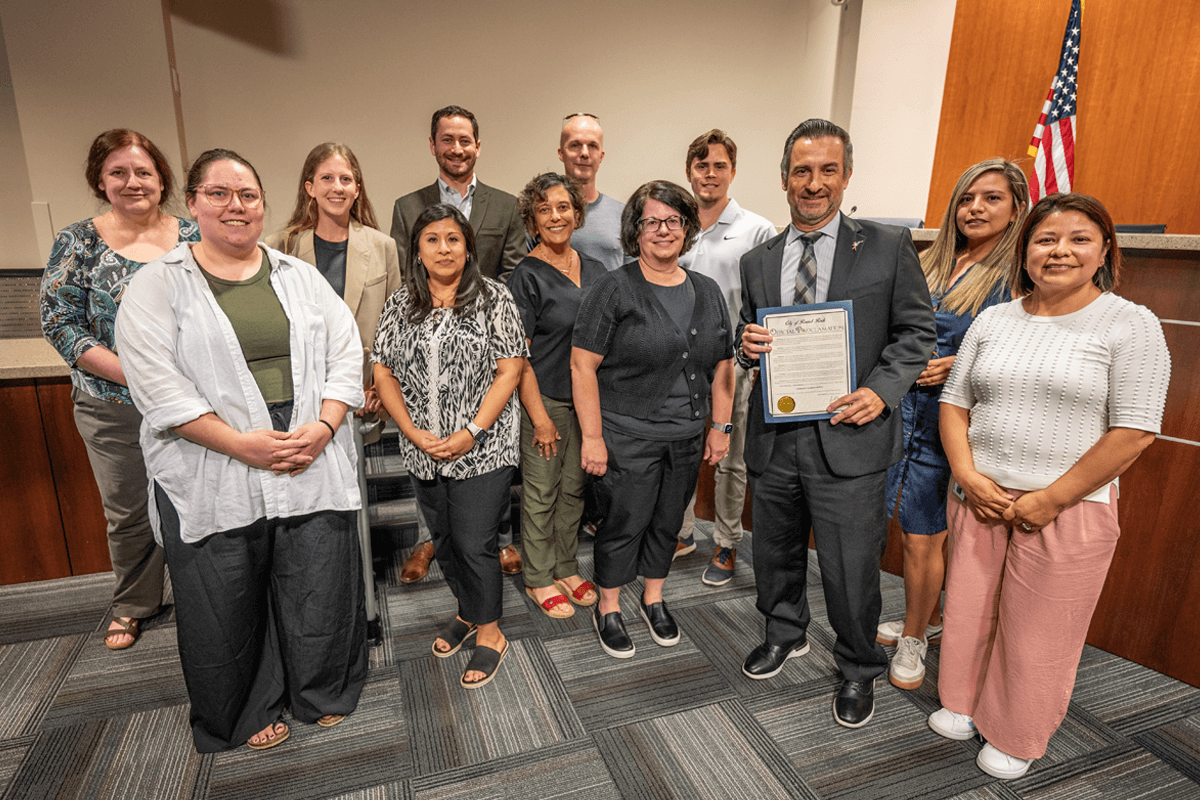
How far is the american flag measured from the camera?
365 cm

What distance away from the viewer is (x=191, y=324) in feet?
4.95

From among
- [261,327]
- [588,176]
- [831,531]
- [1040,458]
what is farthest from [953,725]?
[588,176]

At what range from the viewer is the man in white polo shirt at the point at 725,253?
8.67ft

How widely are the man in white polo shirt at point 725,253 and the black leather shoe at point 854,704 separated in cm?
87

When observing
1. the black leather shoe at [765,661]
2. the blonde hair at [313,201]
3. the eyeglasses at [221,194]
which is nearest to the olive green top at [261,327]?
the eyeglasses at [221,194]

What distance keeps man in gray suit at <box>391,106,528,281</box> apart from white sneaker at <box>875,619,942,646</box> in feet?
6.72

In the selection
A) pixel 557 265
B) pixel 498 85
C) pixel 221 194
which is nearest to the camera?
pixel 221 194

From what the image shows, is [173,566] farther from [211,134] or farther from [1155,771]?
[211,134]

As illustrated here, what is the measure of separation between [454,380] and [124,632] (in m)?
1.70

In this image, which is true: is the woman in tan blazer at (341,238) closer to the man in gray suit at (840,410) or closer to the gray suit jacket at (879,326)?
the man in gray suit at (840,410)

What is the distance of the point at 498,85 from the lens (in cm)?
461

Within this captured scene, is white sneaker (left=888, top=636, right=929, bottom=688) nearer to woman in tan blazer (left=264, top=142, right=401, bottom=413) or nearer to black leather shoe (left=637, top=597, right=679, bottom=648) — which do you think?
black leather shoe (left=637, top=597, right=679, bottom=648)

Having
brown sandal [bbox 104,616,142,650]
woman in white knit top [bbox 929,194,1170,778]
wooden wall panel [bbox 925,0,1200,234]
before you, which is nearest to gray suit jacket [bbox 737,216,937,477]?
woman in white knit top [bbox 929,194,1170,778]

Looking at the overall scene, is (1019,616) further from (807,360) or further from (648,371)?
(648,371)
